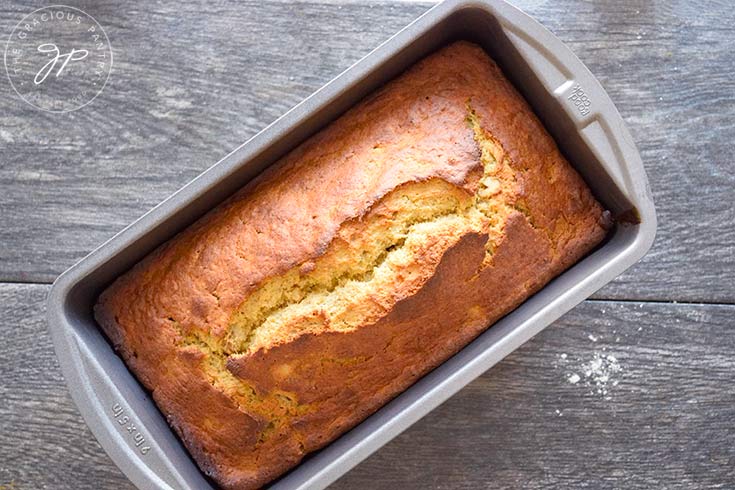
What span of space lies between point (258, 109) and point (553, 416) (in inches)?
32.6

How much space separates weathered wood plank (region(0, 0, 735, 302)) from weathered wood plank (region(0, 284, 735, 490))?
0.28ft

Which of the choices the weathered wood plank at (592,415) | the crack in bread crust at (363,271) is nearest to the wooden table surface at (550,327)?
the weathered wood plank at (592,415)

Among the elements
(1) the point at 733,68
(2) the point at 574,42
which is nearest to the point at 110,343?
(2) the point at 574,42

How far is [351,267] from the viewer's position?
1257mm

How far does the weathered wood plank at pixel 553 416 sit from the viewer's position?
1488 mm

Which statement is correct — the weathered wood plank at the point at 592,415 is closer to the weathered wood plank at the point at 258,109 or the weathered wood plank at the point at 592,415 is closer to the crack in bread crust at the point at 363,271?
the weathered wood plank at the point at 258,109

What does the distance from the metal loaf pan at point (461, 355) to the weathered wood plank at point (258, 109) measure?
25 cm

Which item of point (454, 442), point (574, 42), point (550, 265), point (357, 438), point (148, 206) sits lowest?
point (454, 442)

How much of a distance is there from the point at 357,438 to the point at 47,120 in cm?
86

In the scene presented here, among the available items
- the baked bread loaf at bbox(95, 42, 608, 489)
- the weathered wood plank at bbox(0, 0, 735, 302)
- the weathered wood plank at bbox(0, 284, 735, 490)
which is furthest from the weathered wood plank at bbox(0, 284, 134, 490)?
the baked bread loaf at bbox(95, 42, 608, 489)

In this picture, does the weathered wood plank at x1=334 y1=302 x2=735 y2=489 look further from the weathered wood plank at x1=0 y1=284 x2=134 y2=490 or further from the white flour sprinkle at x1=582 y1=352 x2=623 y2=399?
the weathered wood plank at x1=0 y1=284 x2=134 y2=490

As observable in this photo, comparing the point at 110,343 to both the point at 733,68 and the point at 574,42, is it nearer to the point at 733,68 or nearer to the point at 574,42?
the point at 574,42

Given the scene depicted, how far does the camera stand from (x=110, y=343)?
4.31 ft

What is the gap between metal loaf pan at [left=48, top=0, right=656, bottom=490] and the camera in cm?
119
